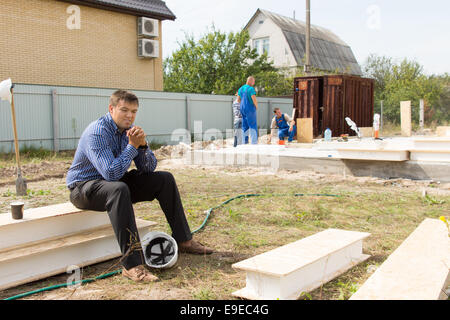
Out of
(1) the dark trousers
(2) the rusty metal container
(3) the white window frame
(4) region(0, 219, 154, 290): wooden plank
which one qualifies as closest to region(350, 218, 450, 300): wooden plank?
(1) the dark trousers

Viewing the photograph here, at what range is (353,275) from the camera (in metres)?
3.20

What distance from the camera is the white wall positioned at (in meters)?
32.9

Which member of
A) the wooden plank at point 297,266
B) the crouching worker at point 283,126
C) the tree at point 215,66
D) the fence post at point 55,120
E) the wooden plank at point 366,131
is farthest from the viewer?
the tree at point 215,66

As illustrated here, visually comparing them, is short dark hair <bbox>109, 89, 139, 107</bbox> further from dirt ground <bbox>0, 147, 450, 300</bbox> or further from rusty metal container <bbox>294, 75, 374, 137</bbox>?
rusty metal container <bbox>294, 75, 374, 137</bbox>

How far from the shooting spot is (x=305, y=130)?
13.1 metres

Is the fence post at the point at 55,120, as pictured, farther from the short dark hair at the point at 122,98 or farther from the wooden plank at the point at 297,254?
the wooden plank at the point at 297,254

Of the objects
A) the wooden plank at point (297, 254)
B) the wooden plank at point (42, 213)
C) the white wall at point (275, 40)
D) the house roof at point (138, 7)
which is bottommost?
the wooden plank at point (297, 254)

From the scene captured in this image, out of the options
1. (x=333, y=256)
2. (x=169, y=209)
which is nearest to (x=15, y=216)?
(x=169, y=209)

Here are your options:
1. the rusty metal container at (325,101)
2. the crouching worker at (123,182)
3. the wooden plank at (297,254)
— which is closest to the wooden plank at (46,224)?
the crouching worker at (123,182)

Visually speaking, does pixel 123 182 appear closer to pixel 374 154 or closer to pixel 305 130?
pixel 374 154

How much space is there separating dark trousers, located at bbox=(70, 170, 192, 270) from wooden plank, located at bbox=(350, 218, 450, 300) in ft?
5.17

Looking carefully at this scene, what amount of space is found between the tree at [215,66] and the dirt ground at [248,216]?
18.6 meters

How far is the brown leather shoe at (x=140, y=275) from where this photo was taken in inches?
122

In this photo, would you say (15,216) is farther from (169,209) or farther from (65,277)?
(169,209)
